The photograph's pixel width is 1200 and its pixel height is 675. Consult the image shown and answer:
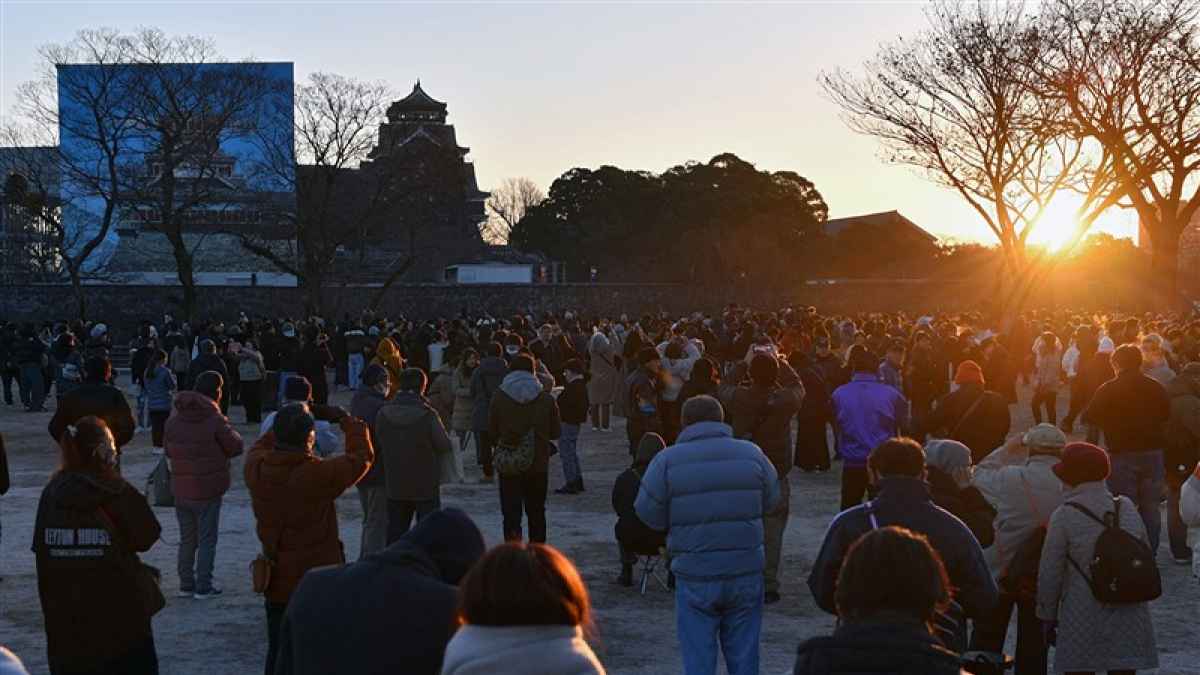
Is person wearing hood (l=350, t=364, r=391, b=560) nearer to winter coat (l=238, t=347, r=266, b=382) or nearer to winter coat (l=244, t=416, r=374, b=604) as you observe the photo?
winter coat (l=244, t=416, r=374, b=604)

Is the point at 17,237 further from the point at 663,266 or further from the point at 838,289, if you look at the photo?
the point at 838,289

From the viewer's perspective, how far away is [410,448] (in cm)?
855

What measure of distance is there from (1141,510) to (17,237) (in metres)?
48.4

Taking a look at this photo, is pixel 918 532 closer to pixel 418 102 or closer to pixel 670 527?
pixel 670 527

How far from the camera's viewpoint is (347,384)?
1110 inches

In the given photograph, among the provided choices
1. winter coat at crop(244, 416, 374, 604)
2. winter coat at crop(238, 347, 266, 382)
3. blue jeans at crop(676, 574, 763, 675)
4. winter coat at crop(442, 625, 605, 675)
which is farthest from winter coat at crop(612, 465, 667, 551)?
winter coat at crop(238, 347, 266, 382)

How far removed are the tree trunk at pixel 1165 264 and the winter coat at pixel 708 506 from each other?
29.7 m

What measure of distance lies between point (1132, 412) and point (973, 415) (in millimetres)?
1103

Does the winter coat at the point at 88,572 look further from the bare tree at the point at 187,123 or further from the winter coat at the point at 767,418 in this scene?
the bare tree at the point at 187,123

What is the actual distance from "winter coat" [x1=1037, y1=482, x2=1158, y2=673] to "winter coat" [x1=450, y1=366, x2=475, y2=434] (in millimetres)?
9450

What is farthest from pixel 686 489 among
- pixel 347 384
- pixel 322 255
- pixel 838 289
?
pixel 838 289

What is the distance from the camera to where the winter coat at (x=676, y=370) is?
1353cm

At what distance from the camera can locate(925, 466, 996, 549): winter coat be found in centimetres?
592

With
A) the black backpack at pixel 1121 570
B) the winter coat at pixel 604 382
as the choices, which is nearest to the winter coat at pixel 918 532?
the black backpack at pixel 1121 570
